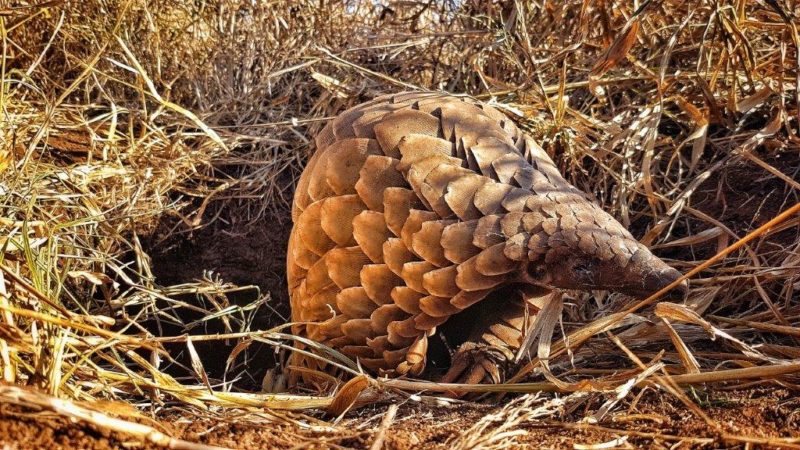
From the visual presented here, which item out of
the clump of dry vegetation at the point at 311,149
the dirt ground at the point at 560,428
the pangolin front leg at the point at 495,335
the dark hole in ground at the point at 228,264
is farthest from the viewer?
the dark hole in ground at the point at 228,264

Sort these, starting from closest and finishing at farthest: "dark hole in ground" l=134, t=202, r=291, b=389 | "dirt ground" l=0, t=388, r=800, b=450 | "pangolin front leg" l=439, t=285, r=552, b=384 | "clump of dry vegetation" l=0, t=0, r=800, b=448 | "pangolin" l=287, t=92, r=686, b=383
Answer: "dirt ground" l=0, t=388, r=800, b=450
"clump of dry vegetation" l=0, t=0, r=800, b=448
"pangolin" l=287, t=92, r=686, b=383
"pangolin front leg" l=439, t=285, r=552, b=384
"dark hole in ground" l=134, t=202, r=291, b=389

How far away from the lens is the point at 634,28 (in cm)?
267

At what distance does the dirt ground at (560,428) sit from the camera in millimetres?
1728

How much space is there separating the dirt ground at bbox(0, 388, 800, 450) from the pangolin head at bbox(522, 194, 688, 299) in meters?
0.29

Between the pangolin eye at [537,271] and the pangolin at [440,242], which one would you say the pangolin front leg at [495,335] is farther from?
the pangolin eye at [537,271]

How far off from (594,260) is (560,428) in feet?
1.59

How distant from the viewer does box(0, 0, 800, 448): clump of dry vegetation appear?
216 cm

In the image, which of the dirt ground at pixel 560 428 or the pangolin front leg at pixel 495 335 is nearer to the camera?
the dirt ground at pixel 560 428

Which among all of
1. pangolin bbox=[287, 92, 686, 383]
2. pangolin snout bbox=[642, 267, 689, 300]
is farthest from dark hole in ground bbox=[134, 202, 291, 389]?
pangolin snout bbox=[642, 267, 689, 300]

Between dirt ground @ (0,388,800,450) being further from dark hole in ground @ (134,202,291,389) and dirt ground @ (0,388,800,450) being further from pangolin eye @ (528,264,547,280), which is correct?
dark hole in ground @ (134,202,291,389)

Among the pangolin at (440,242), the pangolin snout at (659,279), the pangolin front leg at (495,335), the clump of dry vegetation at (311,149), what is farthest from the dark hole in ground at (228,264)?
the pangolin snout at (659,279)

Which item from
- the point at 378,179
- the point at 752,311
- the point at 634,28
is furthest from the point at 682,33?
the point at 378,179

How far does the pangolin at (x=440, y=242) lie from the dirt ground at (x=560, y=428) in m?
0.34

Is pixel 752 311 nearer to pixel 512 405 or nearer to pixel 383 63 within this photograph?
pixel 512 405
